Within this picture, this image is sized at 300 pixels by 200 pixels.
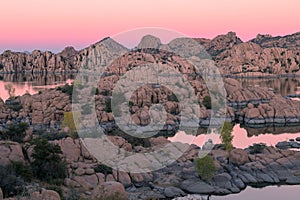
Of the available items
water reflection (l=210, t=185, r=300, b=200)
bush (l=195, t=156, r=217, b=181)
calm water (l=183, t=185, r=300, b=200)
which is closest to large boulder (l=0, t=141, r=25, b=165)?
calm water (l=183, t=185, r=300, b=200)

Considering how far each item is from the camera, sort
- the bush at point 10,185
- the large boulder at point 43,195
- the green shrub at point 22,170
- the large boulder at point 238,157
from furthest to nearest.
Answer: the large boulder at point 238,157 < the green shrub at point 22,170 < the bush at point 10,185 < the large boulder at point 43,195

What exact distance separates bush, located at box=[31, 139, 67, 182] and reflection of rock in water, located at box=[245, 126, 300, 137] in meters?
32.5

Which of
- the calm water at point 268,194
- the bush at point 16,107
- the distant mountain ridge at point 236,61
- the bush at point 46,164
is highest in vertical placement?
the distant mountain ridge at point 236,61

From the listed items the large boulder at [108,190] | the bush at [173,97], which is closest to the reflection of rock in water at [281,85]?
the bush at [173,97]

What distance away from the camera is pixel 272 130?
5359 centimetres

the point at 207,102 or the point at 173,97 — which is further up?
the point at 173,97

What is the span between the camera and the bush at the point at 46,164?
2400 centimetres

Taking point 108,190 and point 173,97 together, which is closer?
point 108,190

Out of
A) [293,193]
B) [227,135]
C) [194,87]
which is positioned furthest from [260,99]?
[293,193]

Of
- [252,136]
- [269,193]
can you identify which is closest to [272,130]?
[252,136]

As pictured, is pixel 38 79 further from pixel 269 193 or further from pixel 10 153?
pixel 269 193

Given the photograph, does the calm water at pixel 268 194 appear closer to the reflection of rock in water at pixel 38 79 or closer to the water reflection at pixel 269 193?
the water reflection at pixel 269 193

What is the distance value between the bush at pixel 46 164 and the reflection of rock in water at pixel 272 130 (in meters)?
32.5

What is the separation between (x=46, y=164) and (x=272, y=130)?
123 ft
